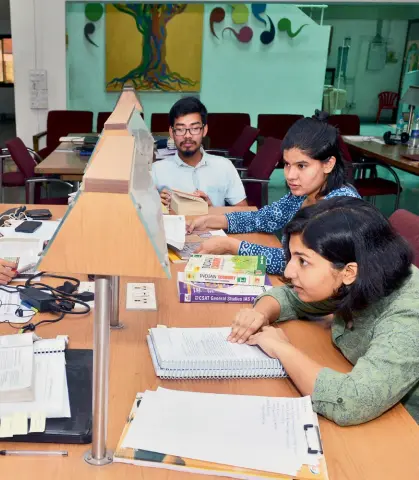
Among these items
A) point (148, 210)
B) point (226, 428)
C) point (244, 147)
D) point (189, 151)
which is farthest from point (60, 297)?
point (244, 147)

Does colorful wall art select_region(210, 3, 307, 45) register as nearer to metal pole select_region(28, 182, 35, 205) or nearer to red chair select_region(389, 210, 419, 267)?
metal pole select_region(28, 182, 35, 205)

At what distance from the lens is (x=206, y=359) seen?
1353mm

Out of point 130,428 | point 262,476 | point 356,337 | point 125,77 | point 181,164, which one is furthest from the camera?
point 125,77

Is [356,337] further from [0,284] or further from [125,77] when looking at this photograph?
[125,77]

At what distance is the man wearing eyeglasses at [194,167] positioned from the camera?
123 inches

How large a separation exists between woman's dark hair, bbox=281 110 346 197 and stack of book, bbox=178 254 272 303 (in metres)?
0.48

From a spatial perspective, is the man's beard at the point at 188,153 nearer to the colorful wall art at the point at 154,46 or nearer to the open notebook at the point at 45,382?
the open notebook at the point at 45,382

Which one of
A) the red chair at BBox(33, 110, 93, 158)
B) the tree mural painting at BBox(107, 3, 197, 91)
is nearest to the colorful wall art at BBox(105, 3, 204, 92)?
the tree mural painting at BBox(107, 3, 197, 91)

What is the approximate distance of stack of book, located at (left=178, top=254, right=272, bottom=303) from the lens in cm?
181

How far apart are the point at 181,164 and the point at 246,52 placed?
12.1ft

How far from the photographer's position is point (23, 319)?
1616 millimetres

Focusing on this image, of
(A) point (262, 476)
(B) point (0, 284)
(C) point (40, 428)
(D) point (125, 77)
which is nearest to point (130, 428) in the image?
(C) point (40, 428)

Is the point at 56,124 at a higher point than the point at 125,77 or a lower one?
lower

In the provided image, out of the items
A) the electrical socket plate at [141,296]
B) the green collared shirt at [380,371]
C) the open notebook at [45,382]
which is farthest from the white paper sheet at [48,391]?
the green collared shirt at [380,371]
